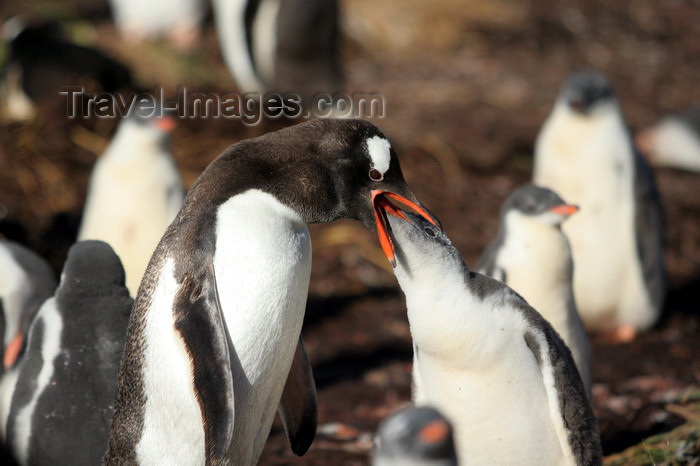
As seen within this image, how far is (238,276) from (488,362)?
945 mm

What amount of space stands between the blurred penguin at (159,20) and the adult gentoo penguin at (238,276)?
9006 millimetres

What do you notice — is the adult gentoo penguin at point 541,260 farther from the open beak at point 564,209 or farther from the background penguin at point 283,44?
the background penguin at point 283,44

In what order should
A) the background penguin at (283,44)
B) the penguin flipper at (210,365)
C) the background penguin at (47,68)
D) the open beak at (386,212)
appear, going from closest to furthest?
the penguin flipper at (210,365) → the open beak at (386,212) → the background penguin at (47,68) → the background penguin at (283,44)

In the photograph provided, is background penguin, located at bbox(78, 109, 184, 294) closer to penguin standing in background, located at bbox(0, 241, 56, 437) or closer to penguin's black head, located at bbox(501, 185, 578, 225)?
penguin standing in background, located at bbox(0, 241, 56, 437)

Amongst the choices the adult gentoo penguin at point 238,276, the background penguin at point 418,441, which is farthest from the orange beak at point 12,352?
the background penguin at point 418,441

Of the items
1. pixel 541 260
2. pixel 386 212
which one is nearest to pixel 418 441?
pixel 386 212

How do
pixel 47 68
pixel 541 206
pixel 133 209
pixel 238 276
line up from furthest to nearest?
pixel 47 68, pixel 133 209, pixel 541 206, pixel 238 276

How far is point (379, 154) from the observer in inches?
152

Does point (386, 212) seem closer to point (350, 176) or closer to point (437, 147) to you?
point (350, 176)

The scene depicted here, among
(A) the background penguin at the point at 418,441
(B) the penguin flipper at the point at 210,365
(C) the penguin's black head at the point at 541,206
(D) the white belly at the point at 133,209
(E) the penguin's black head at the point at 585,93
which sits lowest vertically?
(D) the white belly at the point at 133,209

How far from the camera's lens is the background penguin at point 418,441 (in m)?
2.89

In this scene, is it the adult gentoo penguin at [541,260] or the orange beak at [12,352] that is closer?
the adult gentoo penguin at [541,260]

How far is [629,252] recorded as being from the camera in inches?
286

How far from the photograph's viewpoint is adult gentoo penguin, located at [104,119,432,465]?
3.73 m
